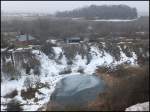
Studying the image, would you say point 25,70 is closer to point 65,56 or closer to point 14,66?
point 14,66

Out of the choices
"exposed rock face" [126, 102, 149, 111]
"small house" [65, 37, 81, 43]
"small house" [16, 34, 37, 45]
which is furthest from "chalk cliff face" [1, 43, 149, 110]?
"exposed rock face" [126, 102, 149, 111]

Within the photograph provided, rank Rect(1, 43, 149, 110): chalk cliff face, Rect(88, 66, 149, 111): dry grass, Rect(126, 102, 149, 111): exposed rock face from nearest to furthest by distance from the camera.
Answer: Rect(126, 102, 149, 111): exposed rock face
Rect(88, 66, 149, 111): dry grass
Rect(1, 43, 149, 110): chalk cliff face

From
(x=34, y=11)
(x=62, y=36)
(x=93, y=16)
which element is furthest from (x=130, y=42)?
(x=34, y=11)

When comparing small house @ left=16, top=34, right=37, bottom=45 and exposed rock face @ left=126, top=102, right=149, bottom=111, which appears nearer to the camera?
exposed rock face @ left=126, top=102, right=149, bottom=111

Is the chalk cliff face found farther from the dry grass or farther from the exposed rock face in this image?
the exposed rock face

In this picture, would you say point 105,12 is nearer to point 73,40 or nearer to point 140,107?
point 73,40

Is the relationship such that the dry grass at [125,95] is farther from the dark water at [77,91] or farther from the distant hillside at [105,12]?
the distant hillside at [105,12]

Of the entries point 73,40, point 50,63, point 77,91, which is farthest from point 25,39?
point 77,91
